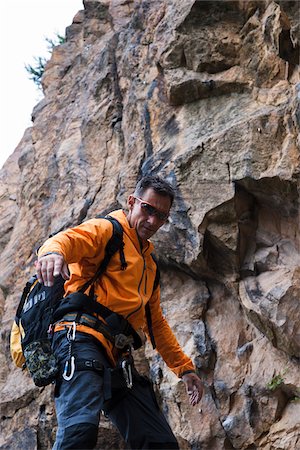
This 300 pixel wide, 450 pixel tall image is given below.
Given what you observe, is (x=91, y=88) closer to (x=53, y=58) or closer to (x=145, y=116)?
(x=145, y=116)

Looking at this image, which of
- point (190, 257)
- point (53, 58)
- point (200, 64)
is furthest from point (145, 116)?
point (53, 58)

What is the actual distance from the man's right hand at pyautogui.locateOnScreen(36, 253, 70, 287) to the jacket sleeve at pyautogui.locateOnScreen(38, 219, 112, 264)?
0.10 meters

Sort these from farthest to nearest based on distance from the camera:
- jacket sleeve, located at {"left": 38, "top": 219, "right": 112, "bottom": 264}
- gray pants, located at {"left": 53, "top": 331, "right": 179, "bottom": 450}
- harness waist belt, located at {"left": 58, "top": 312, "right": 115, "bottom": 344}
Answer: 1. harness waist belt, located at {"left": 58, "top": 312, "right": 115, "bottom": 344}
2. jacket sleeve, located at {"left": 38, "top": 219, "right": 112, "bottom": 264}
3. gray pants, located at {"left": 53, "top": 331, "right": 179, "bottom": 450}

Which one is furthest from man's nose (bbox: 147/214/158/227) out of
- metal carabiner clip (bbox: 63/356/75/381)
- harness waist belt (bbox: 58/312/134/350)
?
metal carabiner clip (bbox: 63/356/75/381)

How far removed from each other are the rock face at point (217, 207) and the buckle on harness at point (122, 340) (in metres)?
2.23

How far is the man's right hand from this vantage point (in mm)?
3893

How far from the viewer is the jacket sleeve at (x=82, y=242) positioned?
13.8 ft

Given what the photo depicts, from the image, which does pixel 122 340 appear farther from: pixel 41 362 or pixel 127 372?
pixel 41 362

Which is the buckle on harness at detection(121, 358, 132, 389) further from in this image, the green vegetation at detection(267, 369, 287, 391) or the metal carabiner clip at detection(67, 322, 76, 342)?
the green vegetation at detection(267, 369, 287, 391)

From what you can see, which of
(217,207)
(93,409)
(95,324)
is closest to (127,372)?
(95,324)

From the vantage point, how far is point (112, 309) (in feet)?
15.6

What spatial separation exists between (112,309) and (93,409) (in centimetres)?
90

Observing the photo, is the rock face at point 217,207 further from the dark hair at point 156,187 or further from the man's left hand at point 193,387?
the dark hair at point 156,187

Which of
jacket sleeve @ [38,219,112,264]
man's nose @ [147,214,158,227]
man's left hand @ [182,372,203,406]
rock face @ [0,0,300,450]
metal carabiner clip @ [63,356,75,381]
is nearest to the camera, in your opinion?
jacket sleeve @ [38,219,112,264]
